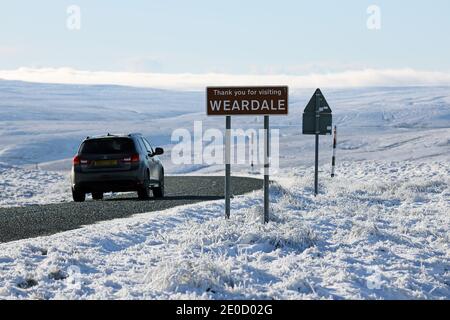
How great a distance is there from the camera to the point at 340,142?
8450cm

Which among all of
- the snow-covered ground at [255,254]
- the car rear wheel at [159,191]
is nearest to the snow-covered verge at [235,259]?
the snow-covered ground at [255,254]

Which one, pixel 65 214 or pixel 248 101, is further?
pixel 65 214

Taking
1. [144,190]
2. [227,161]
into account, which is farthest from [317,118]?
[227,161]

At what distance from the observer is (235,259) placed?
9.15 m

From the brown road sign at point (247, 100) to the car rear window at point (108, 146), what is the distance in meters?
7.06

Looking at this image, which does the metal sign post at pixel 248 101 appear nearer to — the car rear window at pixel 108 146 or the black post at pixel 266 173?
the black post at pixel 266 173

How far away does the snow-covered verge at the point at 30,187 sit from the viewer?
23.5 m

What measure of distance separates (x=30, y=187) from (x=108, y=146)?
1203 cm

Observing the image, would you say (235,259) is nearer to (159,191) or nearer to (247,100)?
(247,100)

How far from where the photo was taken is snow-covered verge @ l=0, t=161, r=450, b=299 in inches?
300

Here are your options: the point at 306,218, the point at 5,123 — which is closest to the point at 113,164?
the point at 306,218

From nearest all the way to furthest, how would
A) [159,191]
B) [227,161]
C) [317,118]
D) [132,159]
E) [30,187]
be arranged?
[227,161] → [132,159] → [317,118] → [159,191] → [30,187]
